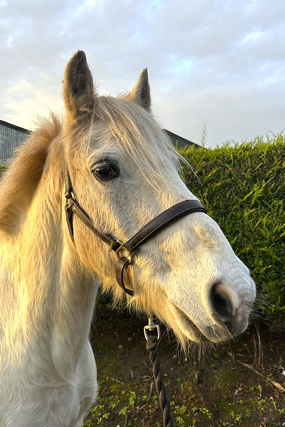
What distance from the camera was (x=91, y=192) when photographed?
58.8 inches

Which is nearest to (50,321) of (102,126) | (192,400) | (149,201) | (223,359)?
(149,201)

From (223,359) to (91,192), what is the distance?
3.17m

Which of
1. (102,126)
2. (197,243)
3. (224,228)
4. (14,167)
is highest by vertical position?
(102,126)

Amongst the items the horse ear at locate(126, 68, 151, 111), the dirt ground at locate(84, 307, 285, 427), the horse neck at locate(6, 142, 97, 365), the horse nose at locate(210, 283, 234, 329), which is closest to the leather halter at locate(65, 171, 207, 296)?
the horse neck at locate(6, 142, 97, 365)

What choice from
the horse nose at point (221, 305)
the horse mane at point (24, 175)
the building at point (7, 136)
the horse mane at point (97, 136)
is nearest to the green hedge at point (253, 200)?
the horse mane at point (97, 136)

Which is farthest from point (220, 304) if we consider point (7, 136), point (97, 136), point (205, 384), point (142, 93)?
point (7, 136)

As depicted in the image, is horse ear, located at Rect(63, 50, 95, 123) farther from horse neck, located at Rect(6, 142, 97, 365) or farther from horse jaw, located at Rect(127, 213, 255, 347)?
horse jaw, located at Rect(127, 213, 255, 347)

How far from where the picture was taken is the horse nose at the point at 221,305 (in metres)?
1.13

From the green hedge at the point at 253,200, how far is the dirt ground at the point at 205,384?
2.05 feet

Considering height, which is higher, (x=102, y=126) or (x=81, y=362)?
(x=102, y=126)

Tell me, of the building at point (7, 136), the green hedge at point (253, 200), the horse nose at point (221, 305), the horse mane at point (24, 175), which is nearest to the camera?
the horse nose at point (221, 305)

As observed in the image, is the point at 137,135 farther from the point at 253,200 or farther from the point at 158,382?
the point at 253,200

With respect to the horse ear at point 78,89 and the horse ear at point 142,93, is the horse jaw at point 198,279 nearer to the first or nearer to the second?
the horse ear at point 78,89

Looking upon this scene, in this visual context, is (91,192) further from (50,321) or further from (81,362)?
(81,362)
